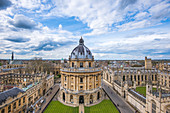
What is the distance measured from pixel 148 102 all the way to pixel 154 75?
130 feet

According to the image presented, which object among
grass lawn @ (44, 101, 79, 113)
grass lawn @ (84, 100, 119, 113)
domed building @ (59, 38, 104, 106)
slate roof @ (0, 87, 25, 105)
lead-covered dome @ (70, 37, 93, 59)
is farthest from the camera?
lead-covered dome @ (70, 37, 93, 59)

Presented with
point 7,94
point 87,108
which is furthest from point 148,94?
point 7,94

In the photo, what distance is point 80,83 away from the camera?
35.2m

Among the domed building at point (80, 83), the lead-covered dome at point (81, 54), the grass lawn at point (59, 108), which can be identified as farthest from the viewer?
the lead-covered dome at point (81, 54)

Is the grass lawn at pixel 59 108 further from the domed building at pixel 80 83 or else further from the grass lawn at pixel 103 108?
the grass lawn at pixel 103 108

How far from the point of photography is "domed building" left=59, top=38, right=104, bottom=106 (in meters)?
34.5

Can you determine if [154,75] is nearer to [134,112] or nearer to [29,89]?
[134,112]

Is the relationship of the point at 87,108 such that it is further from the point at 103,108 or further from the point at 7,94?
the point at 7,94

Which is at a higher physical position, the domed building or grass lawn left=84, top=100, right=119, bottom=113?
the domed building

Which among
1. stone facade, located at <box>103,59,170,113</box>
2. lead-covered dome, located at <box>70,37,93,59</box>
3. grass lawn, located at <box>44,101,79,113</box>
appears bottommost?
grass lawn, located at <box>44,101,79,113</box>

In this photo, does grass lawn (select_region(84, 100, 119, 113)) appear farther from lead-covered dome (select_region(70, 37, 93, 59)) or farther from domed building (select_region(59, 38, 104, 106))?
lead-covered dome (select_region(70, 37, 93, 59))

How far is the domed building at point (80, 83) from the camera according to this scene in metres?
34.5

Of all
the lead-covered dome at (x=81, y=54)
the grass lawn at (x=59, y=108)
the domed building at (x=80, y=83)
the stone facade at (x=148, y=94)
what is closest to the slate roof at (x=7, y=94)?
the grass lawn at (x=59, y=108)

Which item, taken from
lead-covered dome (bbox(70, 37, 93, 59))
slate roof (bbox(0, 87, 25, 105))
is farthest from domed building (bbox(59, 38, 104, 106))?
slate roof (bbox(0, 87, 25, 105))
